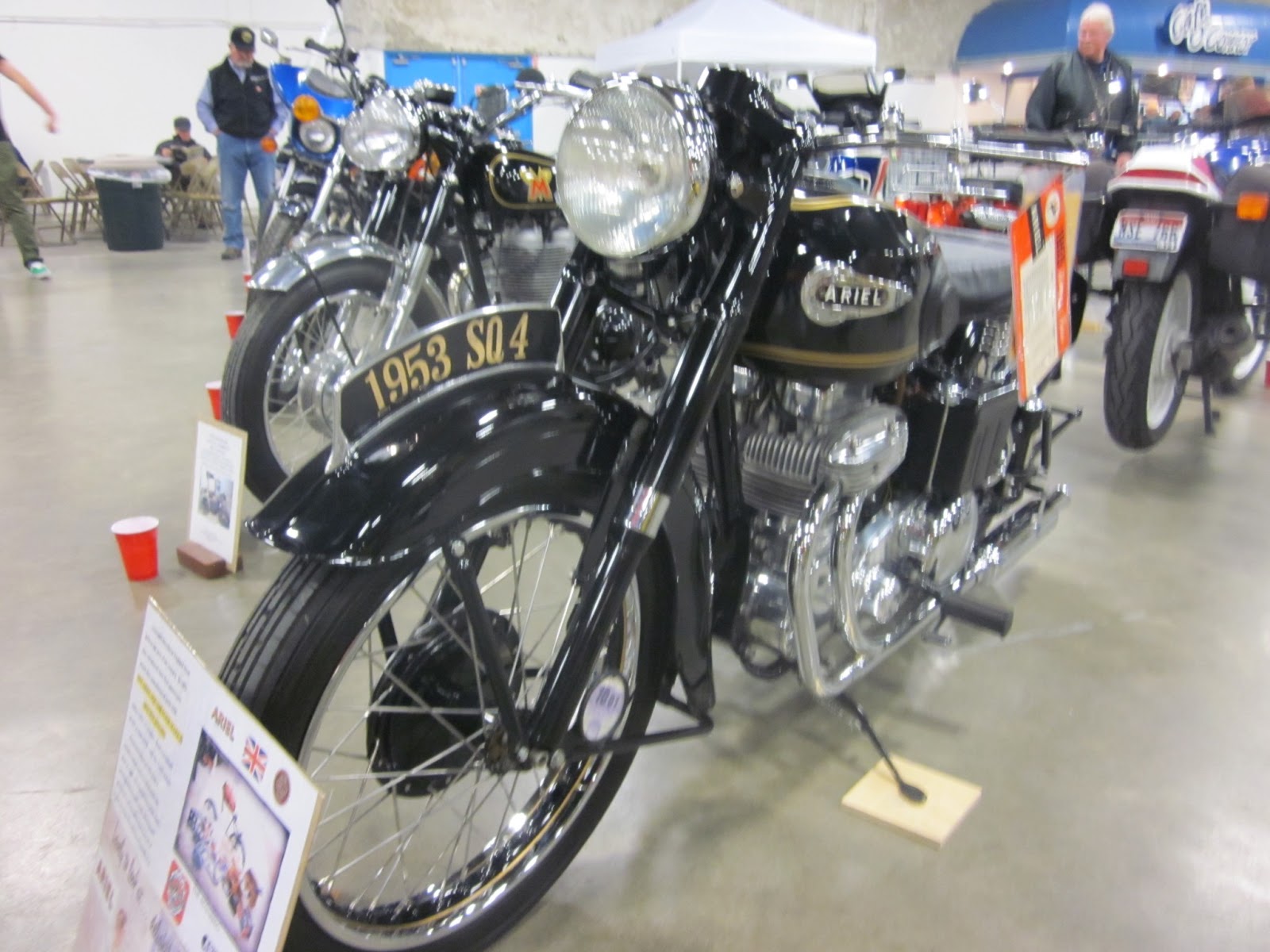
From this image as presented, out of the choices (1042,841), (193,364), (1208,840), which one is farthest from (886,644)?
(193,364)

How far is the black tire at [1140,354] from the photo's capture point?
119 inches

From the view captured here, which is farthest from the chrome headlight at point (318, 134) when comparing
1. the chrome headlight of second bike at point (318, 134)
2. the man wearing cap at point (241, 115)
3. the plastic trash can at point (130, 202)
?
the plastic trash can at point (130, 202)

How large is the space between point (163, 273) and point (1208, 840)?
705cm

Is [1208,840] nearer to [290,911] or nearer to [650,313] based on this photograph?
[650,313]

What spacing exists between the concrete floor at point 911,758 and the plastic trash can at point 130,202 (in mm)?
5597

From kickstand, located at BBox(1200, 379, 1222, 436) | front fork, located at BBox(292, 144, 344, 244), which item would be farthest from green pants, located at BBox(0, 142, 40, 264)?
kickstand, located at BBox(1200, 379, 1222, 436)

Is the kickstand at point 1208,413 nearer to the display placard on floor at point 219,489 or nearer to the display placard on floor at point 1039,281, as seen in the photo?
the display placard on floor at point 1039,281

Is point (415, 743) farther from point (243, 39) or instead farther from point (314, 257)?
point (243, 39)

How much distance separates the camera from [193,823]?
92 centimetres

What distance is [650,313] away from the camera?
120cm

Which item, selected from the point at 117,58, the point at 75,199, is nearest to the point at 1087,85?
the point at 75,199

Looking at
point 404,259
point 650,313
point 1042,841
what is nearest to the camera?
point 650,313

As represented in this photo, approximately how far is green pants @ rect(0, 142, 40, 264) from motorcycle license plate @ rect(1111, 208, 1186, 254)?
5.89 metres

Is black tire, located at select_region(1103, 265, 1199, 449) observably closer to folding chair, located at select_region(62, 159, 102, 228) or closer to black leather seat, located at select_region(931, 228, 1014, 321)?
black leather seat, located at select_region(931, 228, 1014, 321)
